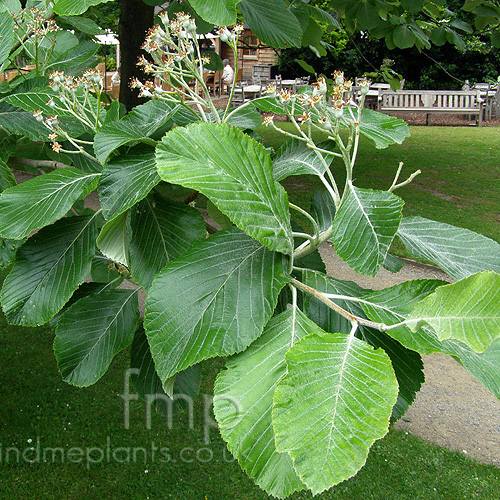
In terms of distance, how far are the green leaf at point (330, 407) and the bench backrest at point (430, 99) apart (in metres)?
16.5

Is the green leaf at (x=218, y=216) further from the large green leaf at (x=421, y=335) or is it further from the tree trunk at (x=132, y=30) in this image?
the tree trunk at (x=132, y=30)

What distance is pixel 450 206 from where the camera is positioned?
787 cm

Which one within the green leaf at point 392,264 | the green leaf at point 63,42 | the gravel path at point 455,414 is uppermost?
the green leaf at point 63,42

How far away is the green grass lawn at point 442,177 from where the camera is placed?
7.52 meters

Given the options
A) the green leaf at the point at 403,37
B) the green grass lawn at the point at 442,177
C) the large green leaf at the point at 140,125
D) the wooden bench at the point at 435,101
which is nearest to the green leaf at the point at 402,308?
the large green leaf at the point at 140,125

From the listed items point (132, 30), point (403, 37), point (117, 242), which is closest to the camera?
point (117, 242)

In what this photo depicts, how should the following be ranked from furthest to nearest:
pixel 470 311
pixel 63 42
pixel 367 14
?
pixel 367 14, pixel 63 42, pixel 470 311

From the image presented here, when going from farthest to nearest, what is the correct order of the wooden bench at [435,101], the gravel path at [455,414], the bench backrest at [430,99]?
the bench backrest at [430,99], the wooden bench at [435,101], the gravel path at [455,414]

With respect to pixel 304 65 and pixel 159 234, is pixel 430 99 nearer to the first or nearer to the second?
pixel 304 65

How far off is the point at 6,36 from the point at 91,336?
0.66 metres

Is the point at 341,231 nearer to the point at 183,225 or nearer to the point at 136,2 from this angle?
the point at 183,225

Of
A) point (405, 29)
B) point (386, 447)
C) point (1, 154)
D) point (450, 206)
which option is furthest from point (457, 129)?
point (1, 154)

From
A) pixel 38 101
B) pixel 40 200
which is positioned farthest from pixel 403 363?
pixel 38 101

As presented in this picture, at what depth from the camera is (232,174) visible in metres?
0.78
